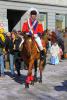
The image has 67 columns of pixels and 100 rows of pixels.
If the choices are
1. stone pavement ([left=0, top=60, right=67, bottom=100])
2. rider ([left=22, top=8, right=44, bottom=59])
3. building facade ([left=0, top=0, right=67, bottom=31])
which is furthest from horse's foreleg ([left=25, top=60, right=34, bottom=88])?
building facade ([left=0, top=0, right=67, bottom=31])

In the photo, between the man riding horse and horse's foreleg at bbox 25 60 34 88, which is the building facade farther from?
horse's foreleg at bbox 25 60 34 88

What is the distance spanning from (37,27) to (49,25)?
19883 millimetres

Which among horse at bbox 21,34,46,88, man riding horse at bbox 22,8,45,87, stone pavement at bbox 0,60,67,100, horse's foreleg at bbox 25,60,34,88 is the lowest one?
stone pavement at bbox 0,60,67,100

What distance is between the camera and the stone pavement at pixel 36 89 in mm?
9656

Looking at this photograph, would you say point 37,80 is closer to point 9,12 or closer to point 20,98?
point 20,98

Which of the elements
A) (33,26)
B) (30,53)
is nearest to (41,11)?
(33,26)

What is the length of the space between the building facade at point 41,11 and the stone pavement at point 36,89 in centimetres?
1566

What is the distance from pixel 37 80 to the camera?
1221cm

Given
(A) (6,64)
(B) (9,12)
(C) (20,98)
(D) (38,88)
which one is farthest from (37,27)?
(B) (9,12)

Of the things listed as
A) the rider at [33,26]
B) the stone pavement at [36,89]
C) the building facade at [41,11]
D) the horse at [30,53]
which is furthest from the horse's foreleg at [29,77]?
the building facade at [41,11]

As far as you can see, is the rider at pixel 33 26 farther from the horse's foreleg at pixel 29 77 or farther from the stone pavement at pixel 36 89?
the stone pavement at pixel 36 89

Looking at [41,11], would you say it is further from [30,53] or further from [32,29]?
[30,53]

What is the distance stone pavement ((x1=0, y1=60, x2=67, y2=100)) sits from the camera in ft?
31.7

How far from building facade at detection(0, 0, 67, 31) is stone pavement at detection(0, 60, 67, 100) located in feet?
51.4
